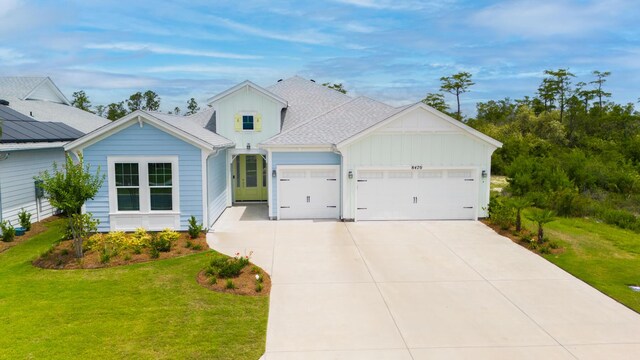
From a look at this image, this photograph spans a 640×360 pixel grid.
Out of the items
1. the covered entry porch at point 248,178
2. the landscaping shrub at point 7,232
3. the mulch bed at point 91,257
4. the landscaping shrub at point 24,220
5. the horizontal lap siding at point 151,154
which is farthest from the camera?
the covered entry porch at point 248,178

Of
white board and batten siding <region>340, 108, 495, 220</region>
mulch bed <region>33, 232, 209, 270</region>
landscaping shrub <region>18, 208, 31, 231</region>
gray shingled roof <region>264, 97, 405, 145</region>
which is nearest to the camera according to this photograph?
mulch bed <region>33, 232, 209, 270</region>

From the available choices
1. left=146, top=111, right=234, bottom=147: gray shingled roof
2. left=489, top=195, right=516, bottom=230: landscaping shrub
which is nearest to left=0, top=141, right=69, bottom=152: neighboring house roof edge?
left=146, top=111, right=234, bottom=147: gray shingled roof

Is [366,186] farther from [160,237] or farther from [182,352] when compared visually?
[182,352]

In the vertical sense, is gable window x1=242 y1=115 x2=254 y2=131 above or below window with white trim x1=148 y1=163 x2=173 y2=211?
above

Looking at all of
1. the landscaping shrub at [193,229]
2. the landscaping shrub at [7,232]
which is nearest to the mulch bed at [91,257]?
the landscaping shrub at [193,229]

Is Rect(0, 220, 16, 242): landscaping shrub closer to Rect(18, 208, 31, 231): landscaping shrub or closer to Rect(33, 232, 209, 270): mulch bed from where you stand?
Rect(18, 208, 31, 231): landscaping shrub

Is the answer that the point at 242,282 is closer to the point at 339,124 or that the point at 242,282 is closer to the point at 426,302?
the point at 426,302

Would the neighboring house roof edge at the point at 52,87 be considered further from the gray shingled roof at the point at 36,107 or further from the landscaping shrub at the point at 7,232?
the landscaping shrub at the point at 7,232
